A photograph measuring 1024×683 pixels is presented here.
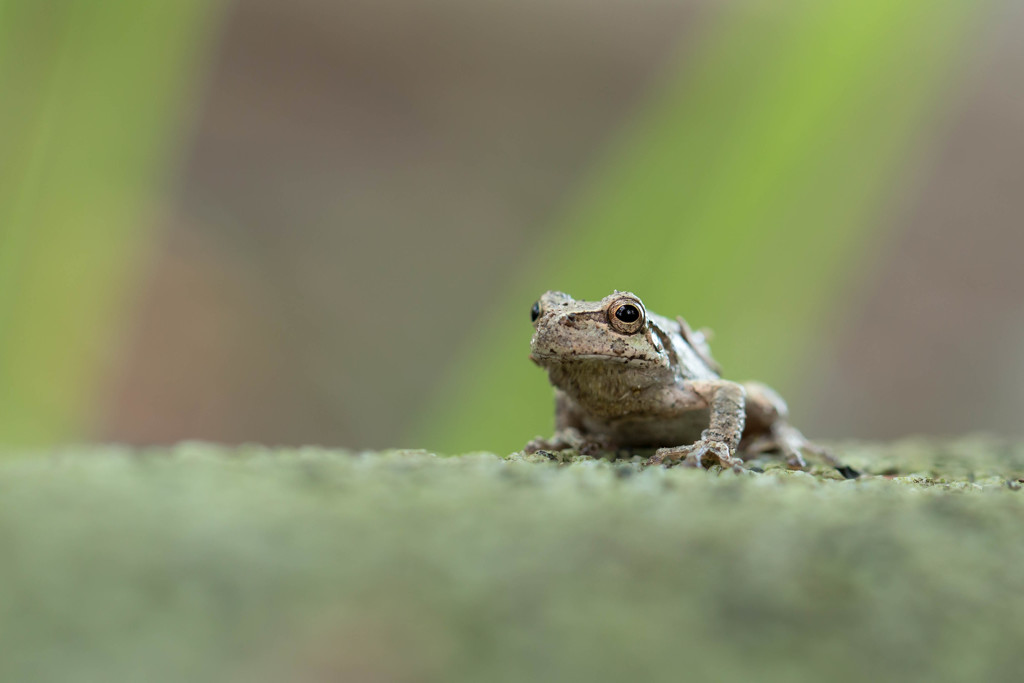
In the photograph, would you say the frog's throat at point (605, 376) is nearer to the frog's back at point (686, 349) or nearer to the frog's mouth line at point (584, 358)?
the frog's mouth line at point (584, 358)

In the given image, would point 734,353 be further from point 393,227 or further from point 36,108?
point 393,227

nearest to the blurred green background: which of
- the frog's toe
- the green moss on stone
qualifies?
the frog's toe

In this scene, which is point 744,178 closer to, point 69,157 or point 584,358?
point 584,358

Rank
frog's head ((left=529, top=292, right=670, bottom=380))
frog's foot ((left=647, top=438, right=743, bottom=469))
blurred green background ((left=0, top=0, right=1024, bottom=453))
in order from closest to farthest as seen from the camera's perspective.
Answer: frog's foot ((left=647, top=438, right=743, bottom=469)) → frog's head ((left=529, top=292, right=670, bottom=380)) → blurred green background ((left=0, top=0, right=1024, bottom=453))

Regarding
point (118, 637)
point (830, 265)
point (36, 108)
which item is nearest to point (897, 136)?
point (830, 265)

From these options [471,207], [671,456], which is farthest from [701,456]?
[471,207]

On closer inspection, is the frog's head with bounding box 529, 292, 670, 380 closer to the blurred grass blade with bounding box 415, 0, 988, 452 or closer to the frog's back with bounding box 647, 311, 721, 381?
the frog's back with bounding box 647, 311, 721, 381
